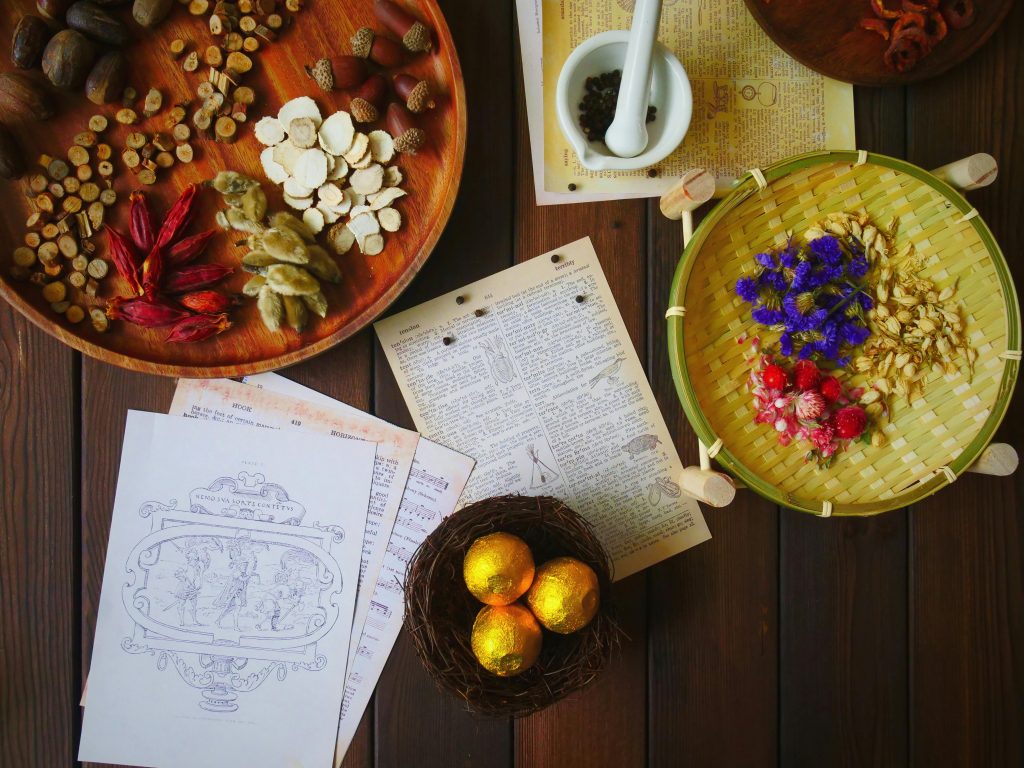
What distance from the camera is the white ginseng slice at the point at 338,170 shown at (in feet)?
2.19

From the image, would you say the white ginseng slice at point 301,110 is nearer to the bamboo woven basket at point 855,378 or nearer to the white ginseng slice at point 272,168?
the white ginseng slice at point 272,168

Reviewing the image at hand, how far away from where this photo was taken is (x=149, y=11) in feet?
2.10

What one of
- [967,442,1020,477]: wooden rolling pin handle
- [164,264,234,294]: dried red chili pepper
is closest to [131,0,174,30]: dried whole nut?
[164,264,234,294]: dried red chili pepper

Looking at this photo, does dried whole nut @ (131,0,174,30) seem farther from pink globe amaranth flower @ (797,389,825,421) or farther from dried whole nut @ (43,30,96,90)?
pink globe amaranth flower @ (797,389,825,421)

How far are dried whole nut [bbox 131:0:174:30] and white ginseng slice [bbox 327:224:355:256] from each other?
0.25 metres

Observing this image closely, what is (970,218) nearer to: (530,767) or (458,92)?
(458,92)

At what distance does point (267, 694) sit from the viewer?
73cm

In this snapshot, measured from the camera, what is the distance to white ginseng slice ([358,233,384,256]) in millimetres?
667

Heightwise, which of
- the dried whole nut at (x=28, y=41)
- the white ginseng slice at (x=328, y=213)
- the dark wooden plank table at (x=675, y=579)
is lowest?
the dark wooden plank table at (x=675, y=579)

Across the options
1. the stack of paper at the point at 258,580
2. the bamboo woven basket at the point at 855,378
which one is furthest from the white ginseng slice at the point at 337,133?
the bamboo woven basket at the point at 855,378

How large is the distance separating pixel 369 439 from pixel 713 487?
1.15 feet

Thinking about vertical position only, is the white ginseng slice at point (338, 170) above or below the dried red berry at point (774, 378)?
above

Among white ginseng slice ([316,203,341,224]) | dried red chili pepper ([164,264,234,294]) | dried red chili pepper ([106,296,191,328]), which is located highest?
white ginseng slice ([316,203,341,224])

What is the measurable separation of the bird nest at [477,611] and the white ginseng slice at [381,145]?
0.34 m
